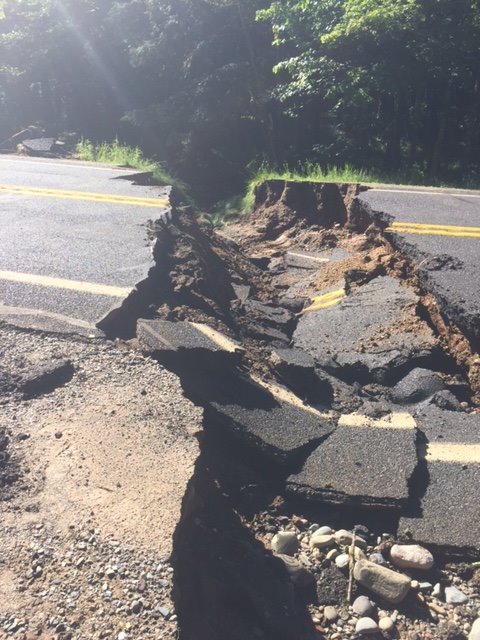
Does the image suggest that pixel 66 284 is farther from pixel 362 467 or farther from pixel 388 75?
pixel 388 75

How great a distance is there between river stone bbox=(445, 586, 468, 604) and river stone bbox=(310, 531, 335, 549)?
66cm

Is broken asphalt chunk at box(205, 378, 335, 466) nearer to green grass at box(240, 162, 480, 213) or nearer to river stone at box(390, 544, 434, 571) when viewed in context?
river stone at box(390, 544, 434, 571)

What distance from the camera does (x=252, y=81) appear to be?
1454cm

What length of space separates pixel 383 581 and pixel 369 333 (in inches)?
121

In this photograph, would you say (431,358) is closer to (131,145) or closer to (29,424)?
(29,424)

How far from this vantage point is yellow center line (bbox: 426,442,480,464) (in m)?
4.28

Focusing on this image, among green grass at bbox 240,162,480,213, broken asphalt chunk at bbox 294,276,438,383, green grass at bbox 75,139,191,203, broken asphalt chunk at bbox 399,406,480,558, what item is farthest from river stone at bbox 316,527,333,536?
green grass at bbox 75,139,191,203

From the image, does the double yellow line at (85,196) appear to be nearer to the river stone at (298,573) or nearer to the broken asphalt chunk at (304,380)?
the broken asphalt chunk at (304,380)

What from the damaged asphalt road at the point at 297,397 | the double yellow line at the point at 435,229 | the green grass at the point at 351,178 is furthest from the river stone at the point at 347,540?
the green grass at the point at 351,178

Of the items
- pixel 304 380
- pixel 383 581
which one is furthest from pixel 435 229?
pixel 383 581

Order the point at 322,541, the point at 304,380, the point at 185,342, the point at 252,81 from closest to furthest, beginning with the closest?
the point at 322,541 < the point at 185,342 < the point at 304,380 < the point at 252,81

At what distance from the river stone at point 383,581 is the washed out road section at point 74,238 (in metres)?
2.52

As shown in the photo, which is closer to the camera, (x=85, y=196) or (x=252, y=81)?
(x=85, y=196)

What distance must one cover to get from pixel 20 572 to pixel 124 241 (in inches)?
173
